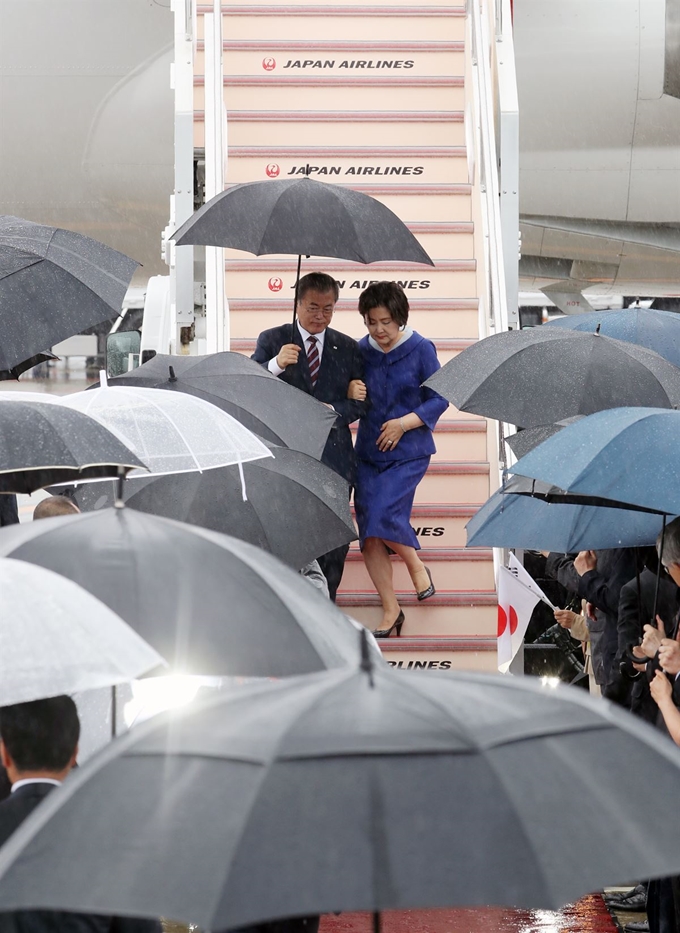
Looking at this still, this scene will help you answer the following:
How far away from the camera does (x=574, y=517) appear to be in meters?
5.07

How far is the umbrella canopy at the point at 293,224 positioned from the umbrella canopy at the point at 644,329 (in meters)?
0.99

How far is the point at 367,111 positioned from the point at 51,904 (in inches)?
320

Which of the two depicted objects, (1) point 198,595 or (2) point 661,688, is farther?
(2) point 661,688

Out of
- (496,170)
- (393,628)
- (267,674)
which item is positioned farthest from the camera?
(496,170)

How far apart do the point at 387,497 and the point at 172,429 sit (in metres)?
2.61

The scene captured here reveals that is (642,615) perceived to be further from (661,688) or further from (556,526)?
(661,688)

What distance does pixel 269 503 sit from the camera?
15.0ft

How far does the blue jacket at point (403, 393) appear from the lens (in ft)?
22.1

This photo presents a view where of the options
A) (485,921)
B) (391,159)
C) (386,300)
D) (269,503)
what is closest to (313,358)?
(386,300)

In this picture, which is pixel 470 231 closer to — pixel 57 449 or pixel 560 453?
pixel 560 453

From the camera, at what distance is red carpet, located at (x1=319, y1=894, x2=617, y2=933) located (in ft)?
17.1

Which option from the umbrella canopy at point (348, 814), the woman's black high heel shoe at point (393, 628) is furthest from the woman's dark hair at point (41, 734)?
the woman's black high heel shoe at point (393, 628)

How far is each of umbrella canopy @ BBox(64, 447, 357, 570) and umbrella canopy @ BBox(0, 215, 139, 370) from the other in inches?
32.4

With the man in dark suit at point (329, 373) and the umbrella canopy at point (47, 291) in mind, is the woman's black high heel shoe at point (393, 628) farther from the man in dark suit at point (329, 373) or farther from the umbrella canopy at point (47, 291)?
the umbrella canopy at point (47, 291)
